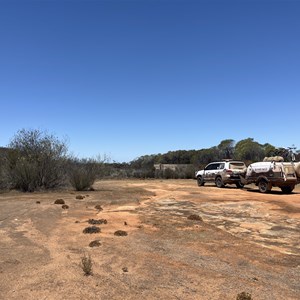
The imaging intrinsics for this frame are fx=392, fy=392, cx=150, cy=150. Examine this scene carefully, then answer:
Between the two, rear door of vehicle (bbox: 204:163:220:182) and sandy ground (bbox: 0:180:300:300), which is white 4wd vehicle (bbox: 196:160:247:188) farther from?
Answer: sandy ground (bbox: 0:180:300:300)

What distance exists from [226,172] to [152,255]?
20.8m

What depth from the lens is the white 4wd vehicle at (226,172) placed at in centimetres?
2791

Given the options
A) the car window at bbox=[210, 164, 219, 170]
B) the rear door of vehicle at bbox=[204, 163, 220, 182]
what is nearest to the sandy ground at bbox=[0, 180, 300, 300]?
the rear door of vehicle at bbox=[204, 163, 220, 182]

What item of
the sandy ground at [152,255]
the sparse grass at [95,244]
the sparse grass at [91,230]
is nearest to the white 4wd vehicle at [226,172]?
the sandy ground at [152,255]

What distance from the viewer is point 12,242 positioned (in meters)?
9.34

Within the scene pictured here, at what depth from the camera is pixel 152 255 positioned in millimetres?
8094

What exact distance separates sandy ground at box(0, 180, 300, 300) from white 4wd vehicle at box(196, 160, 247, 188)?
42.4 feet

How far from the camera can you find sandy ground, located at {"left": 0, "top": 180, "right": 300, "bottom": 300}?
593 cm

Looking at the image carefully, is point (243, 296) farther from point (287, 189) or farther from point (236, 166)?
point (236, 166)

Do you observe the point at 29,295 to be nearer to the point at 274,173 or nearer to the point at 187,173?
the point at 274,173

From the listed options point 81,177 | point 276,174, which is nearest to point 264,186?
point 276,174

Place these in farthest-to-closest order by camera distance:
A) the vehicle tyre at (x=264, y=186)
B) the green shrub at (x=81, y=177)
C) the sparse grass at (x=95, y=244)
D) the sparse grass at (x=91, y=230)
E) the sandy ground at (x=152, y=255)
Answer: the green shrub at (x=81, y=177) < the vehicle tyre at (x=264, y=186) < the sparse grass at (x=91, y=230) < the sparse grass at (x=95, y=244) < the sandy ground at (x=152, y=255)

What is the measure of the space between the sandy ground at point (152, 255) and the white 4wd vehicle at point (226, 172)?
1292 cm

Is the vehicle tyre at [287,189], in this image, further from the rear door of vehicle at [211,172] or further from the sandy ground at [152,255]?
the sandy ground at [152,255]
